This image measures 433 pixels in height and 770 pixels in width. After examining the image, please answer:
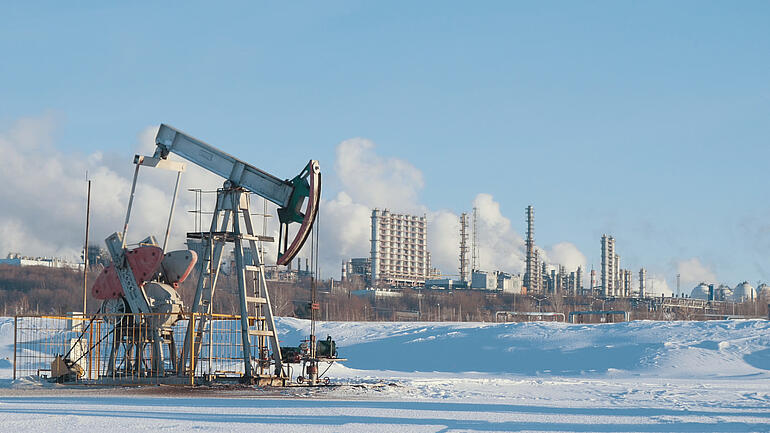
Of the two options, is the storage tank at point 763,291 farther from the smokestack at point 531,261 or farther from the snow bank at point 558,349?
the snow bank at point 558,349

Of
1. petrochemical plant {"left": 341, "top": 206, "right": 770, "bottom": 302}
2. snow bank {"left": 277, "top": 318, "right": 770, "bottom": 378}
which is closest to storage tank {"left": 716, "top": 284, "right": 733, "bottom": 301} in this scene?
petrochemical plant {"left": 341, "top": 206, "right": 770, "bottom": 302}

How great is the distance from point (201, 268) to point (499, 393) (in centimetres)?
633

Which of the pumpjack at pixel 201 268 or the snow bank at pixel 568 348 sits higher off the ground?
the pumpjack at pixel 201 268

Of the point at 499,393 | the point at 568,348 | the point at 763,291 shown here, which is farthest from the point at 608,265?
the point at 499,393

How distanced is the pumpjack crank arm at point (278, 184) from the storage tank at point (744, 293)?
92.5 m

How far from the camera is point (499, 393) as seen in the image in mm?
17938

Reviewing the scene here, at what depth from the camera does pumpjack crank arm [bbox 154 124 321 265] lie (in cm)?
1847

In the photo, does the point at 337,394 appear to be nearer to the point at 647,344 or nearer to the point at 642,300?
the point at 647,344

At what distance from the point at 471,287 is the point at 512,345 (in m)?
65.1

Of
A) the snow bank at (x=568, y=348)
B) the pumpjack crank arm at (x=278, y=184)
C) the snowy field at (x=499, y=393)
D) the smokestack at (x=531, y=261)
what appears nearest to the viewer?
the snowy field at (x=499, y=393)

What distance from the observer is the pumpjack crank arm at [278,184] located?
1847 centimetres

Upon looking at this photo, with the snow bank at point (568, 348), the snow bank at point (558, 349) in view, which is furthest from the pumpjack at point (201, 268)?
the snow bank at point (568, 348)

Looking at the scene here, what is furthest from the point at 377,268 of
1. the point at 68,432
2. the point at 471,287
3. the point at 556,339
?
the point at 68,432

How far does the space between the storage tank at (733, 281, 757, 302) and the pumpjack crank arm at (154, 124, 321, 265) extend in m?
92.5
